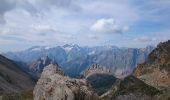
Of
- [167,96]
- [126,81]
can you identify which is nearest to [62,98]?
[167,96]

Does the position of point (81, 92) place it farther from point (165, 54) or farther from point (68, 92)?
point (165, 54)

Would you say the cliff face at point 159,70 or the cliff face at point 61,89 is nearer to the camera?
the cliff face at point 61,89

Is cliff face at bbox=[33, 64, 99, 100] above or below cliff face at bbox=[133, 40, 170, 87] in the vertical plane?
above

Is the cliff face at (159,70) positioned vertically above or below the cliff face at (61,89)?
below

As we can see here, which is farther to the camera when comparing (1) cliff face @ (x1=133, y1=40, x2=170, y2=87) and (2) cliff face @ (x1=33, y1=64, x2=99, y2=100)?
(1) cliff face @ (x1=133, y1=40, x2=170, y2=87)
